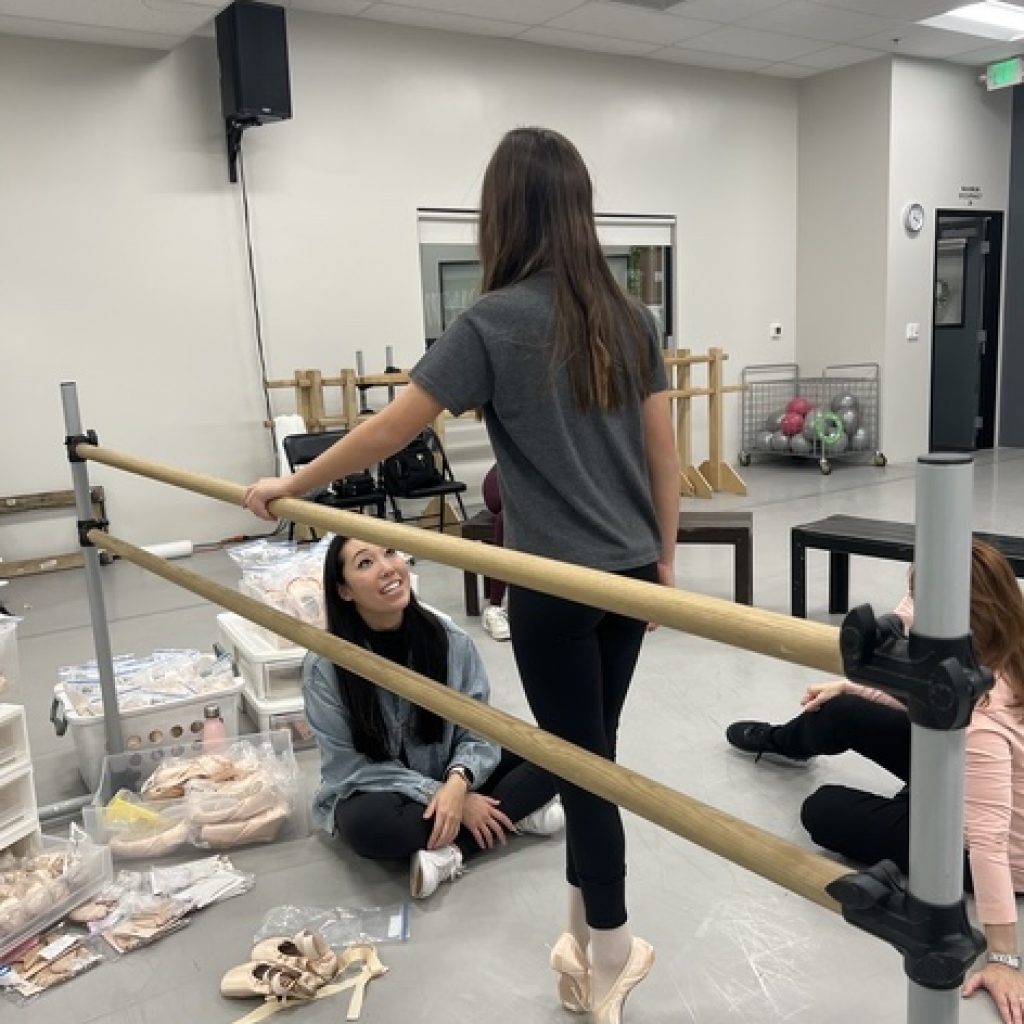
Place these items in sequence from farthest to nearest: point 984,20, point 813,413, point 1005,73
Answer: point 813,413, point 1005,73, point 984,20

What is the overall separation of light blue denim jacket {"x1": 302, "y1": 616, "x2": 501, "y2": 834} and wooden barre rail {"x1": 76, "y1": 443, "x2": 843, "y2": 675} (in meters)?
1.02

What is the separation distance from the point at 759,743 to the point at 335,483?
3.37 metres

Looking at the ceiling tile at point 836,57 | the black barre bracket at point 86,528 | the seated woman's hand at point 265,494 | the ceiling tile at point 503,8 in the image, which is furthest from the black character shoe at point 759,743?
the ceiling tile at point 836,57

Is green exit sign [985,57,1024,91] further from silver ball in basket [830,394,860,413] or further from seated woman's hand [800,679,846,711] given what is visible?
seated woman's hand [800,679,846,711]

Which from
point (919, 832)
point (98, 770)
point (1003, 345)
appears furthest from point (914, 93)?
point (919, 832)

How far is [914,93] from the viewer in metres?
7.66

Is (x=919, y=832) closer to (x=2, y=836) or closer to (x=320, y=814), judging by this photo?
(x=320, y=814)

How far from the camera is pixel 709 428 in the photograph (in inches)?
293

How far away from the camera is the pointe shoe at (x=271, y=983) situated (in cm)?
173

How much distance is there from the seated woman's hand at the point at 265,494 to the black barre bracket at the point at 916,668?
99 centimetres

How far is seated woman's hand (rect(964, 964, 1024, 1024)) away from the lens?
1602 millimetres

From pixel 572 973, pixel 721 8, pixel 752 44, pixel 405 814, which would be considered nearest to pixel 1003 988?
pixel 572 973

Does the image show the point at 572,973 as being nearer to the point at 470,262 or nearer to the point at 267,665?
the point at 267,665

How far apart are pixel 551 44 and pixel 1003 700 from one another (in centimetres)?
629
